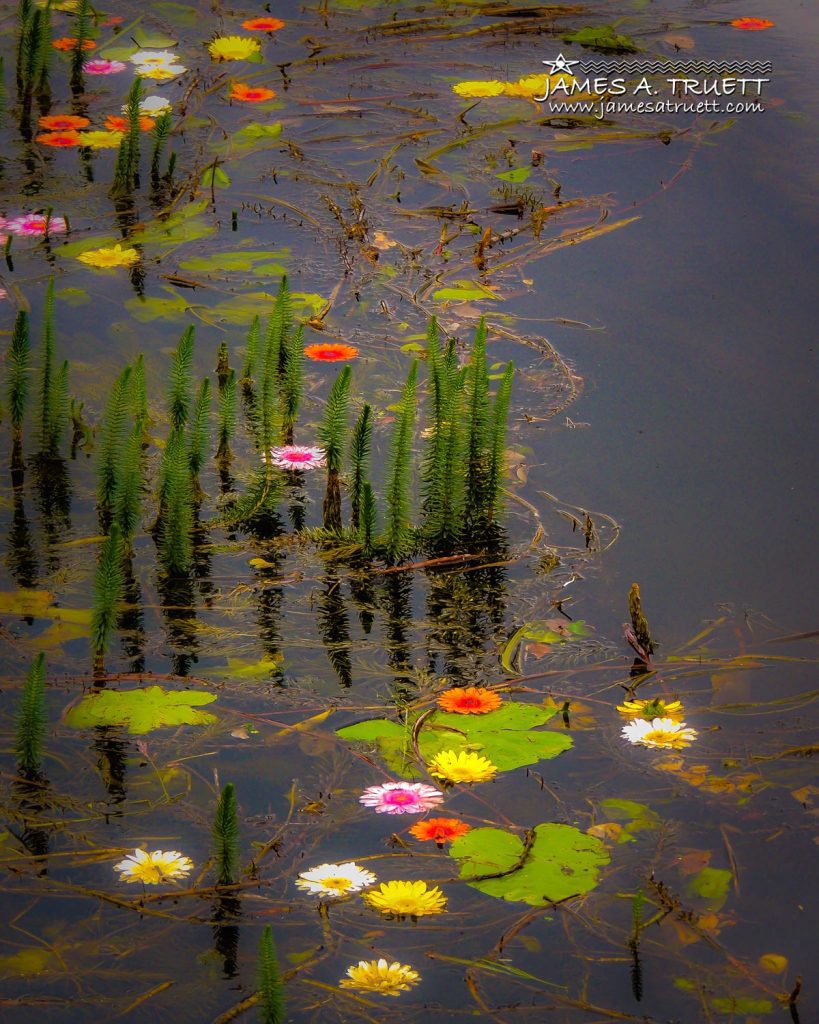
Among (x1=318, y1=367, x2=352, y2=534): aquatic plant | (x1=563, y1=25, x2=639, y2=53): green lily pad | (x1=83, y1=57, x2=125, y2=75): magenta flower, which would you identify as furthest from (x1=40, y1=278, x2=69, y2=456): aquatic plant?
(x1=563, y1=25, x2=639, y2=53): green lily pad

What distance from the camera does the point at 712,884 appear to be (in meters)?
2.32

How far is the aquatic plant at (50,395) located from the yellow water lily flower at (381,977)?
1.81 metres

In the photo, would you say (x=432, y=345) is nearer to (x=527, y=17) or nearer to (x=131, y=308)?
(x=131, y=308)

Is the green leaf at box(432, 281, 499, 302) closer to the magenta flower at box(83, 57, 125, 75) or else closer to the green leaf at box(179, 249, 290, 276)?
the green leaf at box(179, 249, 290, 276)

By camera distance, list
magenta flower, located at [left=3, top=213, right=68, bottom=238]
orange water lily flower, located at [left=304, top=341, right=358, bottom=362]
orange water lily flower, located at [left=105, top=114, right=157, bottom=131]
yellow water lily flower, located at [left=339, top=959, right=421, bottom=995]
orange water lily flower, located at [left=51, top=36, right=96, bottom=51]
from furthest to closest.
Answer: orange water lily flower, located at [left=51, top=36, right=96, bottom=51]
orange water lily flower, located at [left=105, top=114, right=157, bottom=131]
magenta flower, located at [left=3, top=213, right=68, bottom=238]
orange water lily flower, located at [left=304, top=341, right=358, bottom=362]
yellow water lily flower, located at [left=339, top=959, right=421, bottom=995]

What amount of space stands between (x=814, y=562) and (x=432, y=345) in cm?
104

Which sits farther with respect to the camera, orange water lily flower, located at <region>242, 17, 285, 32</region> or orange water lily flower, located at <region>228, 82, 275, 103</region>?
orange water lily flower, located at <region>242, 17, 285, 32</region>

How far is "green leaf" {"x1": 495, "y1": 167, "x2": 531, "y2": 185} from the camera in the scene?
16.3 feet

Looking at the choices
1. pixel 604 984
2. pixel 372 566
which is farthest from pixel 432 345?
pixel 604 984

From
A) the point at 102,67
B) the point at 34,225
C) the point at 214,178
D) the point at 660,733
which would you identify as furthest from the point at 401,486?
the point at 102,67

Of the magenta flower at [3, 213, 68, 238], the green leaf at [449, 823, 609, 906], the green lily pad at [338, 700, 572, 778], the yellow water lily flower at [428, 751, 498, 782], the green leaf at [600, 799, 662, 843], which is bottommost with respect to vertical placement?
the green leaf at [449, 823, 609, 906]

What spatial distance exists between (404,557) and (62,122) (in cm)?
296

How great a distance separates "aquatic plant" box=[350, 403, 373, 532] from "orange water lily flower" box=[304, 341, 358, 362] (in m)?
0.64

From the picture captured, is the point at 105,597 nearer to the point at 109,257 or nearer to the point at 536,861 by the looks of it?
the point at 536,861
